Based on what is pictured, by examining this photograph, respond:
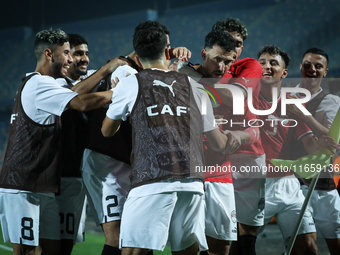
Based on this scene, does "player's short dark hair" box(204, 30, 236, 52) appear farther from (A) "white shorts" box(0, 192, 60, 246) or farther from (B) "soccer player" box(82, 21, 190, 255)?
(A) "white shorts" box(0, 192, 60, 246)

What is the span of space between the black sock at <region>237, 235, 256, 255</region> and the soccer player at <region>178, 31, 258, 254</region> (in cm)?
31

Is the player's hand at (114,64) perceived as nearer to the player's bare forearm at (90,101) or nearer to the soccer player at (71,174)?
the player's bare forearm at (90,101)

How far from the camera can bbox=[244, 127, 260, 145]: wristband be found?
11.3ft

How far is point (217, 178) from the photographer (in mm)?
3303

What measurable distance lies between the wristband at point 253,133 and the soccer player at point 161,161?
117cm

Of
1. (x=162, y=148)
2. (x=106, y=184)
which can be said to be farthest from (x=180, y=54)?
(x=106, y=184)

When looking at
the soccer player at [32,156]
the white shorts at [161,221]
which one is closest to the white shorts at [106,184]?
the soccer player at [32,156]

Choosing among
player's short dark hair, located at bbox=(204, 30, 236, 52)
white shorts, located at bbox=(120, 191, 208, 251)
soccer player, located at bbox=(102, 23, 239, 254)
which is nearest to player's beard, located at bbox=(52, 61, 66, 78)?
soccer player, located at bbox=(102, 23, 239, 254)

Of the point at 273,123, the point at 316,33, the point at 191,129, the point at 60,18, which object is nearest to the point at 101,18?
the point at 60,18

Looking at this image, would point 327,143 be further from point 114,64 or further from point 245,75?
point 114,64

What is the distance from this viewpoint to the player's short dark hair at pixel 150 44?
2432mm

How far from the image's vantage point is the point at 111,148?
3082mm

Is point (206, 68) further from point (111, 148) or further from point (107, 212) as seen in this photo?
point (107, 212)

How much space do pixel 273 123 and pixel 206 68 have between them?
1.02 meters
